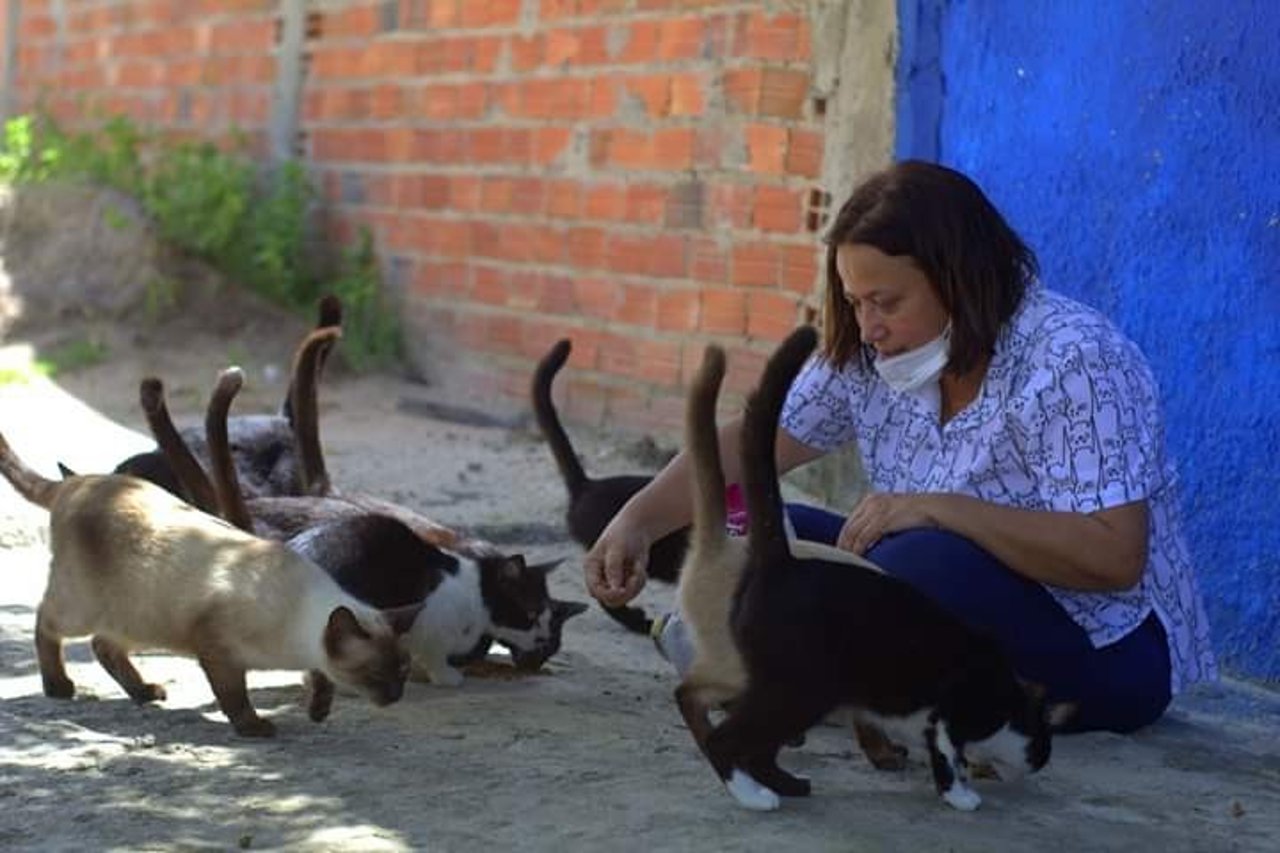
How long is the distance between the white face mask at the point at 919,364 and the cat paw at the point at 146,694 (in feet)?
5.33

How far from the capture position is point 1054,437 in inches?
154

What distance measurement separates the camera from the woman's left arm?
3799 millimetres

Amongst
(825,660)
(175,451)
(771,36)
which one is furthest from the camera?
(771,36)

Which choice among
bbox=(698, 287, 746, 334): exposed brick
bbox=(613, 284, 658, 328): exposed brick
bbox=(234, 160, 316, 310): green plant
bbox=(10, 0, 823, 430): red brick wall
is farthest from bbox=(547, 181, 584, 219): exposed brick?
bbox=(234, 160, 316, 310): green plant

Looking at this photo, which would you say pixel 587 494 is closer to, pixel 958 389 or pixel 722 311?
pixel 958 389

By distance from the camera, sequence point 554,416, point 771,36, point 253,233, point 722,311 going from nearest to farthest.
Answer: point 554,416, point 771,36, point 722,311, point 253,233

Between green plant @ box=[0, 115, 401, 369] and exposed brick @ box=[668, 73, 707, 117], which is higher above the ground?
exposed brick @ box=[668, 73, 707, 117]

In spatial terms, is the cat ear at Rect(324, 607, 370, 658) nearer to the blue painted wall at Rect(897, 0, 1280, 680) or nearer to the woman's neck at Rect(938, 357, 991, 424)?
the woman's neck at Rect(938, 357, 991, 424)

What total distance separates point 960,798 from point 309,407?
208cm

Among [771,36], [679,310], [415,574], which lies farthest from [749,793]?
[679,310]

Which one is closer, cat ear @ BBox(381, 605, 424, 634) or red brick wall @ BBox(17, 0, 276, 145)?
cat ear @ BBox(381, 605, 424, 634)

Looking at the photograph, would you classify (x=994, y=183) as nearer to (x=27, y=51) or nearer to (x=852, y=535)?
(x=852, y=535)

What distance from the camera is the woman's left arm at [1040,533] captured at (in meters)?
3.80

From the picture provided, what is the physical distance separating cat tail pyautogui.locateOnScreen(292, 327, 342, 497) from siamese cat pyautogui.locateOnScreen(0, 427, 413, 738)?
75 centimetres
